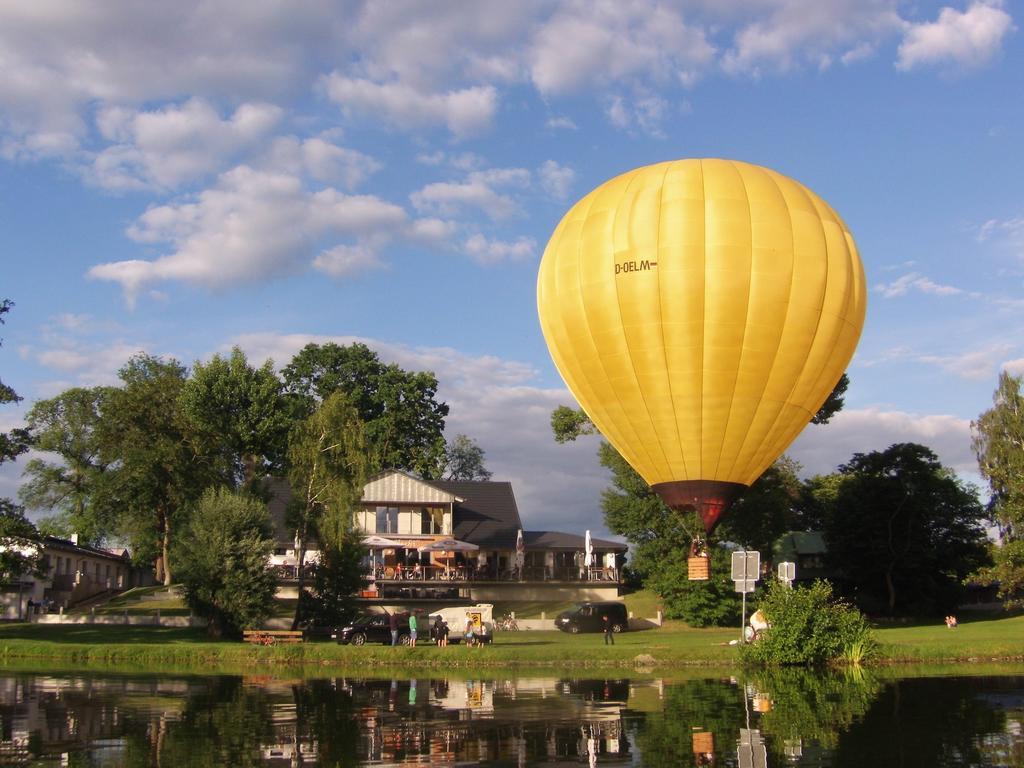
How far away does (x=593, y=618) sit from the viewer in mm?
49062

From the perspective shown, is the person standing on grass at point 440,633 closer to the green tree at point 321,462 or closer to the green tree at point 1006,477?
the green tree at point 321,462

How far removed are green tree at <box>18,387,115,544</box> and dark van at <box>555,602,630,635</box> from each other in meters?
41.8

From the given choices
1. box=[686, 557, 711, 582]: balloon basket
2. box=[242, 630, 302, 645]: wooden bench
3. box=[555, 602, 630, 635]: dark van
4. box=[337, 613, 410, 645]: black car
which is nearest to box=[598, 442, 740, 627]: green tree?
box=[555, 602, 630, 635]: dark van

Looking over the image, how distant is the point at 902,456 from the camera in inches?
2382

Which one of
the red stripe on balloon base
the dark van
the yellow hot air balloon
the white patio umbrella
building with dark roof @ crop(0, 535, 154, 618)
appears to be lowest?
the dark van

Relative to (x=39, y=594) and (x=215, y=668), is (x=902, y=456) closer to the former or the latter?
(x=215, y=668)

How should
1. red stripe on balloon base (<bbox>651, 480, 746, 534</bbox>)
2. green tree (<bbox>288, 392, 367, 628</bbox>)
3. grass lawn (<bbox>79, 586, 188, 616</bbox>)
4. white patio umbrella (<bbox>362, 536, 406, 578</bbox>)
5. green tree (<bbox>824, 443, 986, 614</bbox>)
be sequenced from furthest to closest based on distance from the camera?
green tree (<bbox>824, 443, 986, 614</bbox>), white patio umbrella (<bbox>362, 536, 406, 578</bbox>), grass lawn (<bbox>79, 586, 188, 616</bbox>), green tree (<bbox>288, 392, 367, 628</bbox>), red stripe on balloon base (<bbox>651, 480, 746, 534</bbox>)

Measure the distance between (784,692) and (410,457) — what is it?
210 ft

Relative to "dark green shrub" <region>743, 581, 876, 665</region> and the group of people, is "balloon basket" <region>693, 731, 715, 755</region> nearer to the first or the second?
"dark green shrub" <region>743, 581, 876, 665</region>

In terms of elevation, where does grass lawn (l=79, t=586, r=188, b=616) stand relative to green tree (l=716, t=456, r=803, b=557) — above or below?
below

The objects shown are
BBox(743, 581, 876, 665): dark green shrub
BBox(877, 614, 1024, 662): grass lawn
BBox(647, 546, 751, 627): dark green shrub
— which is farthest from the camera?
BBox(647, 546, 751, 627): dark green shrub

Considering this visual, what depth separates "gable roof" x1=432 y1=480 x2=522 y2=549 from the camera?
6569cm

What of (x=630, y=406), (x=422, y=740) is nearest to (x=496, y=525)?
(x=630, y=406)

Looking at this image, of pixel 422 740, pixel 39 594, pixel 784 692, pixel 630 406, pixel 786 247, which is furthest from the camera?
pixel 39 594
